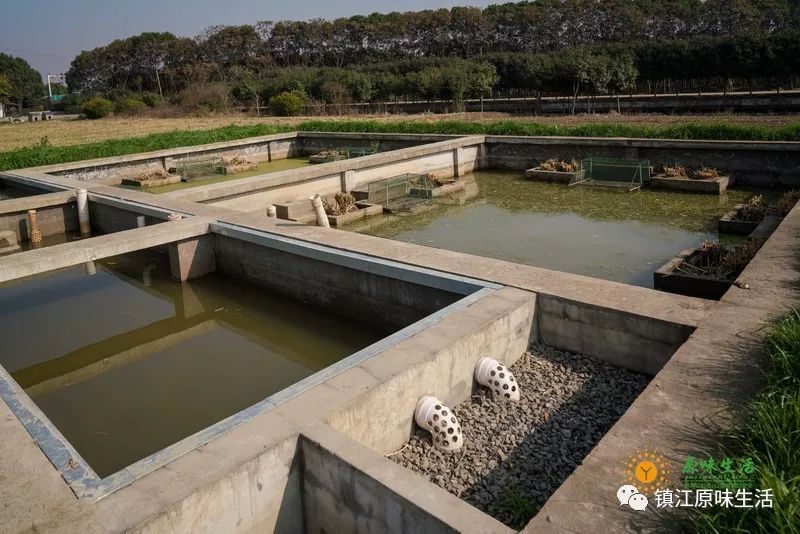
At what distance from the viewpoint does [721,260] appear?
24.4ft

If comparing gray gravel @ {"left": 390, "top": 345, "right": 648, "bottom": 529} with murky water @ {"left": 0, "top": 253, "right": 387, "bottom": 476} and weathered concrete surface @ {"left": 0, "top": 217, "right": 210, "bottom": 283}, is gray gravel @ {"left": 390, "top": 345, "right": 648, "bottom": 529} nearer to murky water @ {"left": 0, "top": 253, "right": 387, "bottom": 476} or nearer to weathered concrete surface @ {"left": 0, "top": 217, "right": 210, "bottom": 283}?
murky water @ {"left": 0, "top": 253, "right": 387, "bottom": 476}

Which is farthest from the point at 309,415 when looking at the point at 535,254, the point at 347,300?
the point at 535,254

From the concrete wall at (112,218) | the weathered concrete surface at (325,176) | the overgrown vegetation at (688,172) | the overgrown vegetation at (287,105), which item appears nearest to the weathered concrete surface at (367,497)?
the concrete wall at (112,218)

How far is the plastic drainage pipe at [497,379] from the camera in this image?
500 centimetres

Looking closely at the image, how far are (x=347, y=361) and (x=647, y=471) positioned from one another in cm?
226

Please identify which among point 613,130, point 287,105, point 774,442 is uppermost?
point 287,105

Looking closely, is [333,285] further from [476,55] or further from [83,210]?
[476,55]

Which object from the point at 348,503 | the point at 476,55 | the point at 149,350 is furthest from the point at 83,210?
the point at 476,55

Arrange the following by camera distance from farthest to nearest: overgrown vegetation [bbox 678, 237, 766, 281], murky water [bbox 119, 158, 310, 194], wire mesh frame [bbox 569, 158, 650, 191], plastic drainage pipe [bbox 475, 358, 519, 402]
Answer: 1. murky water [bbox 119, 158, 310, 194]
2. wire mesh frame [bbox 569, 158, 650, 191]
3. overgrown vegetation [bbox 678, 237, 766, 281]
4. plastic drainage pipe [bbox 475, 358, 519, 402]

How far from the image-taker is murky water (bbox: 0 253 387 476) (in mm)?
5426

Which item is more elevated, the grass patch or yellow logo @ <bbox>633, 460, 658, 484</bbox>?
the grass patch

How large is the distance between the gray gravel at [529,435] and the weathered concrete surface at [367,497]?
0.78 m

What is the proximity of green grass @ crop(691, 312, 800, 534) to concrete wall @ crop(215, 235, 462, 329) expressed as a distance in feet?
9.54

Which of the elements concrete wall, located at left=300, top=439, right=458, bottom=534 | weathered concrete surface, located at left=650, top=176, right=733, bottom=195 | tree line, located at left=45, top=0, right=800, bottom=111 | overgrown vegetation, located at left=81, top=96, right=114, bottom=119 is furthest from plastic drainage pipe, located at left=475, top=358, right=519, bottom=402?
overgrown vegetation, located at left=81, top=96, right=114, bottom=119
